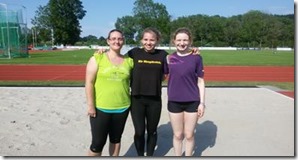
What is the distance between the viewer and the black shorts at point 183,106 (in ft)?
10.8

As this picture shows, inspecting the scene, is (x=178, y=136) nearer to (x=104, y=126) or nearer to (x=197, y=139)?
(x=104, y=126)

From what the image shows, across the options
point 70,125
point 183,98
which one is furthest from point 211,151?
point 70,125

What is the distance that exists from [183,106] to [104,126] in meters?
0.80

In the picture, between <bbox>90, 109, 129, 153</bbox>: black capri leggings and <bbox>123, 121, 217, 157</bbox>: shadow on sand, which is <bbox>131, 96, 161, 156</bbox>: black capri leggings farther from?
<bbox>123, 121, 217, 157</bbox>: shadow on sand

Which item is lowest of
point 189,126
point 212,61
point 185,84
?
point 212,61

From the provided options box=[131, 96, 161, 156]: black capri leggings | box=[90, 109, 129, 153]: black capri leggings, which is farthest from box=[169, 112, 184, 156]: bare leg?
box=[90, 109, 129, 153]: black capri leggings

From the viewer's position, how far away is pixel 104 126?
3.28m

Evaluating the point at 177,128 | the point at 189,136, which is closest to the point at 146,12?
the point at 177,128

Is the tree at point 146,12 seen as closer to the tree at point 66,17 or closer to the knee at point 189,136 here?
the tree at point 66,17

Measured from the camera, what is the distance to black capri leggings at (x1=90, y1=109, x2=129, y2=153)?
3.24m

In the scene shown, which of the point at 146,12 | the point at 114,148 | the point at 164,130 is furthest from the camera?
the point at 164,130

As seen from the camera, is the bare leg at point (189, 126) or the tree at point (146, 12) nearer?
the bare leg at point (189, 126)

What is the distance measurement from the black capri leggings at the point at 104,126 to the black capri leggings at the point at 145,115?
128 millimetres

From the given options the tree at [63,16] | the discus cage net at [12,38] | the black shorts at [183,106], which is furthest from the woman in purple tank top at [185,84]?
the discus cage net at [12,38]
